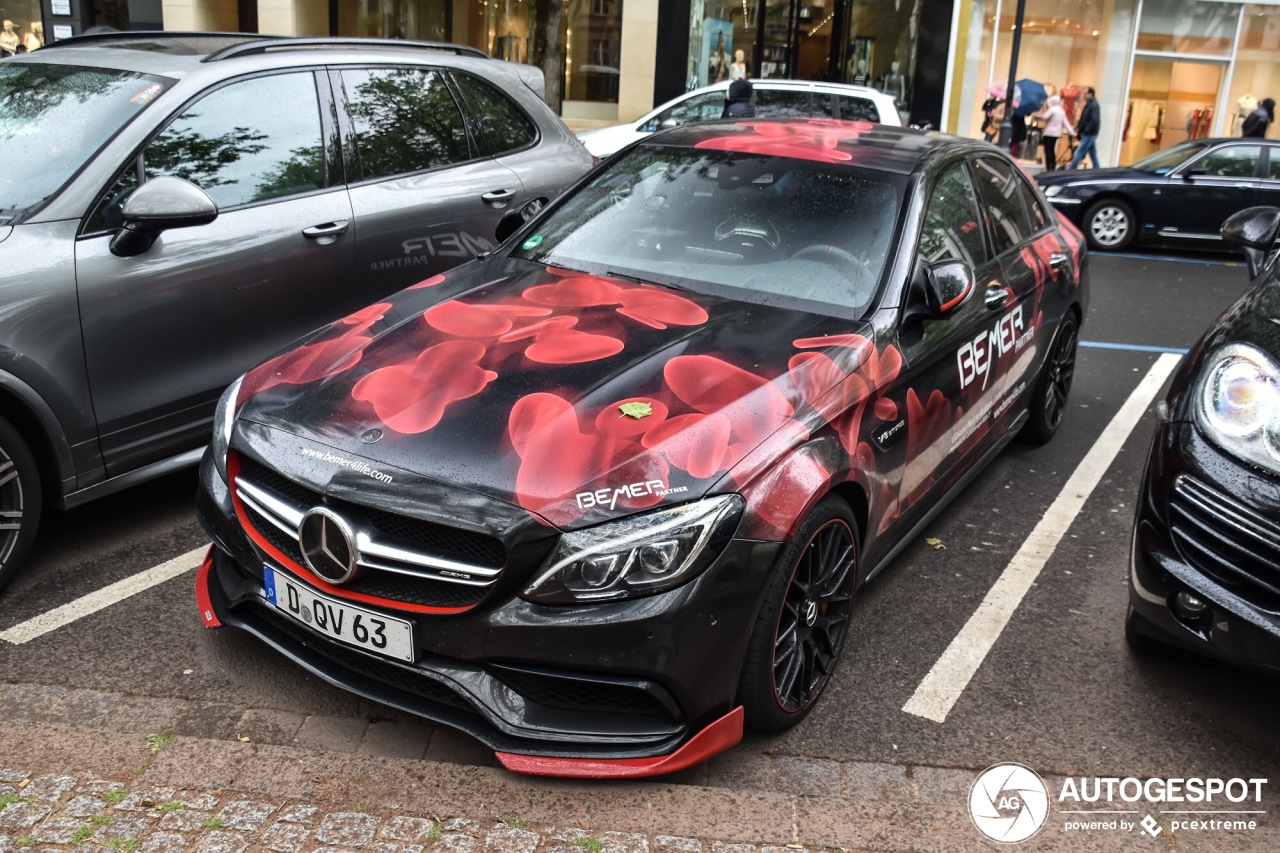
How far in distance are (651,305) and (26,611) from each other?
237cm

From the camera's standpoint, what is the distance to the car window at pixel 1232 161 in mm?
12828

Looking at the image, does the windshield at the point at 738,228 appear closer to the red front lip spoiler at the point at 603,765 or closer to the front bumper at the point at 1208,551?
the front bumper at the point at 1208,551

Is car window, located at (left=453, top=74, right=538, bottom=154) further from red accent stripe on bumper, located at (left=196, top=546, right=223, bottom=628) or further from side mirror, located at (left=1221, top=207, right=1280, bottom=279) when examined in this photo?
side mirror, located at (left=1221, top=207, right=1280, bottom=279)

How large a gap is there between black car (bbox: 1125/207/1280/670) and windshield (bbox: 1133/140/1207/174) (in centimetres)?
1058

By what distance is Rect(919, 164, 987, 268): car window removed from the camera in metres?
4.34

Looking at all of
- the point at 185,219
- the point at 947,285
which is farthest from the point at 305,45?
the point at 947,285

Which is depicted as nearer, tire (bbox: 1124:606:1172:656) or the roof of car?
tire (bbox: 1124:606:1172:656)

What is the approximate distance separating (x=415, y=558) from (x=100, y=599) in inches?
68.9

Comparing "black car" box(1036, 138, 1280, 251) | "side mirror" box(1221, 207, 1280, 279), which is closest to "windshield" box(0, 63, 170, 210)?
"side mirror" box(1221, 207, 1280, 279)

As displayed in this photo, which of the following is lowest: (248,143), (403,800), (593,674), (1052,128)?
(403,800)

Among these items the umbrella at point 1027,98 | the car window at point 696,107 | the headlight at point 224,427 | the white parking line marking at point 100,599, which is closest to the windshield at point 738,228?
the headlight at point 224,427

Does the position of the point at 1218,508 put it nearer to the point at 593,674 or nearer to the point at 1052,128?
the point at 593,674

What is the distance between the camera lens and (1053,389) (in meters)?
6.03

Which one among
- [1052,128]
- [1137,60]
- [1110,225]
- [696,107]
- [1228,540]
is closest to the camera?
[1228,540]
